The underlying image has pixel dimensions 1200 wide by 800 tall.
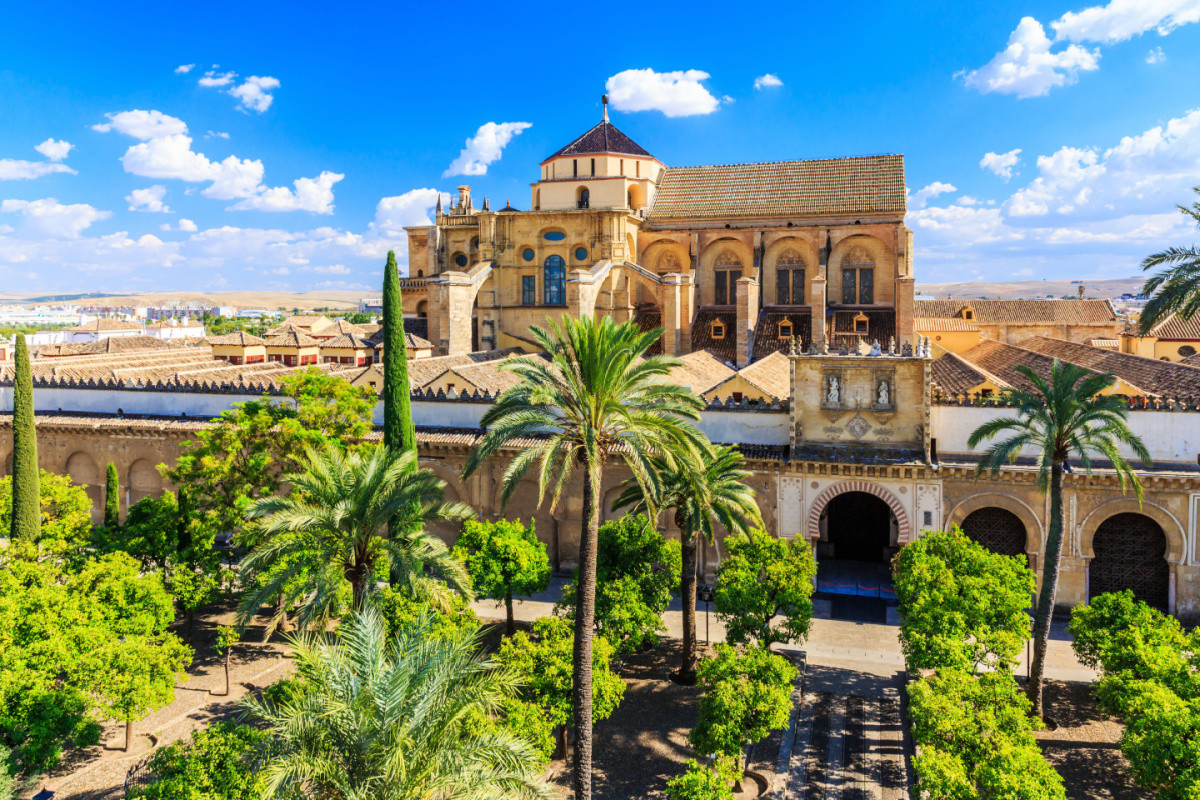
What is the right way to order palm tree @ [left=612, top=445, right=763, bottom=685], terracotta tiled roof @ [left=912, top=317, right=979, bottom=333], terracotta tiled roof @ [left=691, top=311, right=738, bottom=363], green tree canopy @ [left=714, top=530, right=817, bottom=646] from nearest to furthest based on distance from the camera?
green tree canopy @ [left=714, top=530, right=817, bottom=646] < palm tree @ [left=612, top=445, right=763, bottom=685] < terracotta tiled roof @ [left=691, top=311, right=738, bottom=363] < terracotta tiled roof @ [left=912, top=317, right=979, bottom=333]

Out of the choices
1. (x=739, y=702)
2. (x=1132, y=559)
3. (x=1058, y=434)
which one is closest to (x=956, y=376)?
(x=1132, y=559)

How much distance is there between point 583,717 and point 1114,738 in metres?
10.0

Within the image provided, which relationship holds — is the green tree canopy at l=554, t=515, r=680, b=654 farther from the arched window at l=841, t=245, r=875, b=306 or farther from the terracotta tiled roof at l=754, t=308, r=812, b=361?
the arched window at l=841, t=245, r=875, b=306

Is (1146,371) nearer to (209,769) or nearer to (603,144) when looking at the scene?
(603,144)

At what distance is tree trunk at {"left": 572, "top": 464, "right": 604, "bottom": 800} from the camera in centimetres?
1268

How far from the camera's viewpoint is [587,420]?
13039 millimetres

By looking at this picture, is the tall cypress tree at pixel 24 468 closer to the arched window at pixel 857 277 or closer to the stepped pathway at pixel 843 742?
the stepped pathway at pixel 843 742

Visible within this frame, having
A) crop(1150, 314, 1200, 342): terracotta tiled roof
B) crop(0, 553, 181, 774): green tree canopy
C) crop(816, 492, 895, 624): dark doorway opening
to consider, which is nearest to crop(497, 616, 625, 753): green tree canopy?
crop(0, 553, 181, 774): green tree canopy

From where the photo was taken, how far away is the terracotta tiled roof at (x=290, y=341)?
49.4m

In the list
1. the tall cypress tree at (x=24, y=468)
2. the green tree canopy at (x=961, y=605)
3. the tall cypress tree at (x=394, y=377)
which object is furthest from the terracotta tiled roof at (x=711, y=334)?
the tall cypress tree at (x=24, y=468)

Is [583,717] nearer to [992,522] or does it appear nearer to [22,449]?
[992,522]

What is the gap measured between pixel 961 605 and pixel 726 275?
2588cm

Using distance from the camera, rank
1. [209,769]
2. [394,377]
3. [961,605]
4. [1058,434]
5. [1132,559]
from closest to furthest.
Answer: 1. [209,769]
2. [1058,434]
3. [961,605]
4. [394,377]
5. [1132,559]

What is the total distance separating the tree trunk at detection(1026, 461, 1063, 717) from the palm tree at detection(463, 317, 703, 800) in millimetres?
6970
